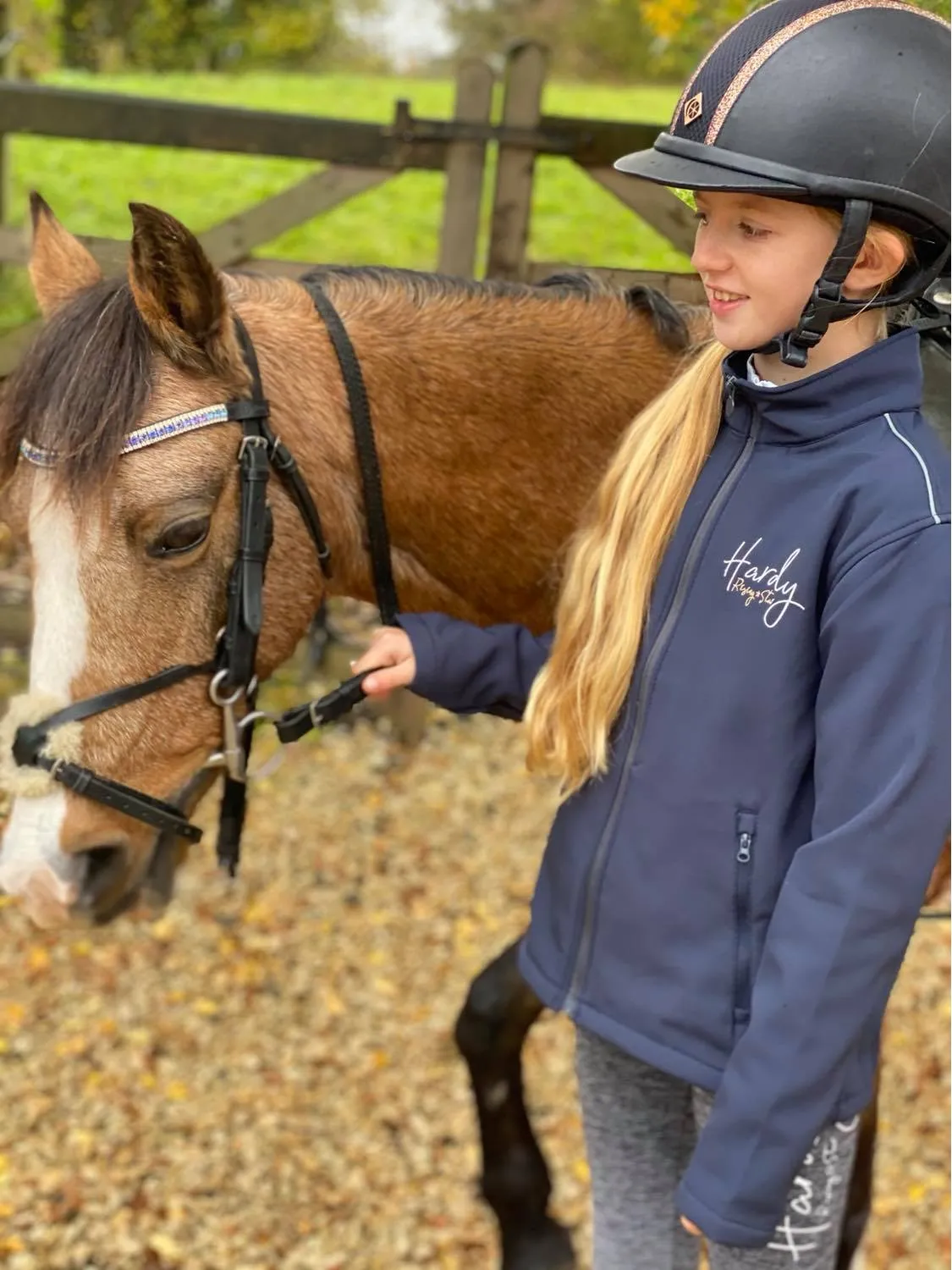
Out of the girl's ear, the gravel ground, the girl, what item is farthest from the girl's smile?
the gravel ground

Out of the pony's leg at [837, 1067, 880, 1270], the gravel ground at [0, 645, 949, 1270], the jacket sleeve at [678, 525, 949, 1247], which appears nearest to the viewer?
the jacket sleeve at [678, 525, 949, 1247]

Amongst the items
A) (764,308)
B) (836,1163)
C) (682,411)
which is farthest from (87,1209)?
(764,308)

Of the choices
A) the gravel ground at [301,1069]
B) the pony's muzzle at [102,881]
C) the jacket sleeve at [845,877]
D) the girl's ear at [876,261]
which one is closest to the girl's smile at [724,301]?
the girl's ear at [876,261]

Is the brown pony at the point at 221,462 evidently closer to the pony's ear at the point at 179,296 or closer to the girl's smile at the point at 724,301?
the pony's ear at the point at 179,296

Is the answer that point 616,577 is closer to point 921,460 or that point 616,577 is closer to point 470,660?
point 470,660

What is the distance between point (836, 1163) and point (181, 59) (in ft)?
61.3

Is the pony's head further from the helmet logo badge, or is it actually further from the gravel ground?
the gravel ground

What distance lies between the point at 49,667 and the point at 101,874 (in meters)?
0.40

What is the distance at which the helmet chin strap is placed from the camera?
1333 millimetres

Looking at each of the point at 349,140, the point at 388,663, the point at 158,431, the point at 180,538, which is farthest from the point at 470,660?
the point at 349,140

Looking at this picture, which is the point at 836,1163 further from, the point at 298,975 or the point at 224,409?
the point at 298,975

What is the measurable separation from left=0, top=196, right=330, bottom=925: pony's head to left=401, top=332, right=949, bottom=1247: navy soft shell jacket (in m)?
0.66

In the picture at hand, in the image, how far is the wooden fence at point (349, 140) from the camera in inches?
143

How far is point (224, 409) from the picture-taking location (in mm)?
1749
